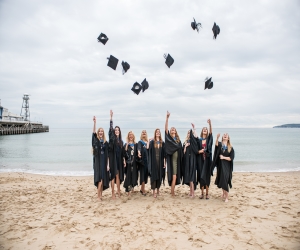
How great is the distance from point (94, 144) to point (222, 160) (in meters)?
3.71

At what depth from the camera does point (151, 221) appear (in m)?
4.97

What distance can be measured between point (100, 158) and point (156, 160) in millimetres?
1694

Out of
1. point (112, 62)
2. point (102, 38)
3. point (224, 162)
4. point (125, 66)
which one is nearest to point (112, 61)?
point (112, 62)

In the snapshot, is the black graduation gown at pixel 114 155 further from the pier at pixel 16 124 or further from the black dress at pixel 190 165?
the pier at pixel 16 124

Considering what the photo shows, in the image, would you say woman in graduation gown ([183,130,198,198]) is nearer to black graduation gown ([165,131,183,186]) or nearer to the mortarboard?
black graduation gown ([165,131,183,186])

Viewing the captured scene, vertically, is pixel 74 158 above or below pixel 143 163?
below

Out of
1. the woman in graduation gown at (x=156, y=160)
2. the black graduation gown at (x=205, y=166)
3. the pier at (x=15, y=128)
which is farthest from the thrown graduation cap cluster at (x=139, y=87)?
the pier at (x=15, y=128)

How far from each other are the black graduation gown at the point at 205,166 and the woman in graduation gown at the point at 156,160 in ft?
3.59

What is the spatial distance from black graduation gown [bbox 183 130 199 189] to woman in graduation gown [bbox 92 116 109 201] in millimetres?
2364

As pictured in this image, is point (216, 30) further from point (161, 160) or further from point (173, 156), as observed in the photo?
point (161, 160)

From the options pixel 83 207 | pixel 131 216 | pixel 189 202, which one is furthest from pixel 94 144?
pixel 189 202

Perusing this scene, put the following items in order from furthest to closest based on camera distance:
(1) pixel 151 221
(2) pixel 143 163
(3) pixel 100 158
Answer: (2) pixel 143 163 → (3) pixel 100 158 → (1) pixel 151 221

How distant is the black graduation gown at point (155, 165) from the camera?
666 centimetres

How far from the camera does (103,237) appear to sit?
14.0 ft
